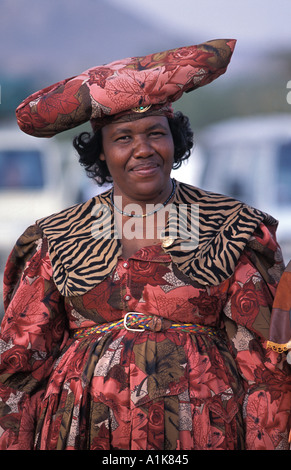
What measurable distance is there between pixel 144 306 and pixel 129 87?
86 centimetres

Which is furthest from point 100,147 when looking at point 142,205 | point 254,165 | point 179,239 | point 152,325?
point 254,165

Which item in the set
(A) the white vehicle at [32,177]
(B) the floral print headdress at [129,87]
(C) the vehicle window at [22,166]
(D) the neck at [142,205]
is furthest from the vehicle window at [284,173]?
(B) the floral print headdress at [129,87]

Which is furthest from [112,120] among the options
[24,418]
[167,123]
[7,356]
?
[24,418]

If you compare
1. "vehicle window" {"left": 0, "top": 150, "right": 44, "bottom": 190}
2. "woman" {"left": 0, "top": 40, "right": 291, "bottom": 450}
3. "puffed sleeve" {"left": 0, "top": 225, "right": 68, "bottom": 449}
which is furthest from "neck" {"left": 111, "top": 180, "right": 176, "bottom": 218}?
"vehicle window" {"left": 0, "top": 150, "right": 44, "bottom": 190}

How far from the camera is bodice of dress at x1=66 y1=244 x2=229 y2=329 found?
3146 mm

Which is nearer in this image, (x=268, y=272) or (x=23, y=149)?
(x=268, y=272)

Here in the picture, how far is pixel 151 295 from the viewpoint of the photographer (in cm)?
317

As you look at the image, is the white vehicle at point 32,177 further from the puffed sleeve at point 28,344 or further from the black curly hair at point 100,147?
the puffed sleeve at point 28,344

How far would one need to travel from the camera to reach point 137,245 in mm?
3342

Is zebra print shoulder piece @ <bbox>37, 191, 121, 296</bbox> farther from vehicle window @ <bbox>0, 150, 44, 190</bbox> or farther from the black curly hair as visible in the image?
vehicle window @ <bbox>0, 150, 44, 190</bbox>

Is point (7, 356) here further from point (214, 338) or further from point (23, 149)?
point (23, 149)

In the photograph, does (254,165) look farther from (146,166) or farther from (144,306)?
(144,306)

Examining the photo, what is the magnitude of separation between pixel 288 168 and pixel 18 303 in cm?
646
